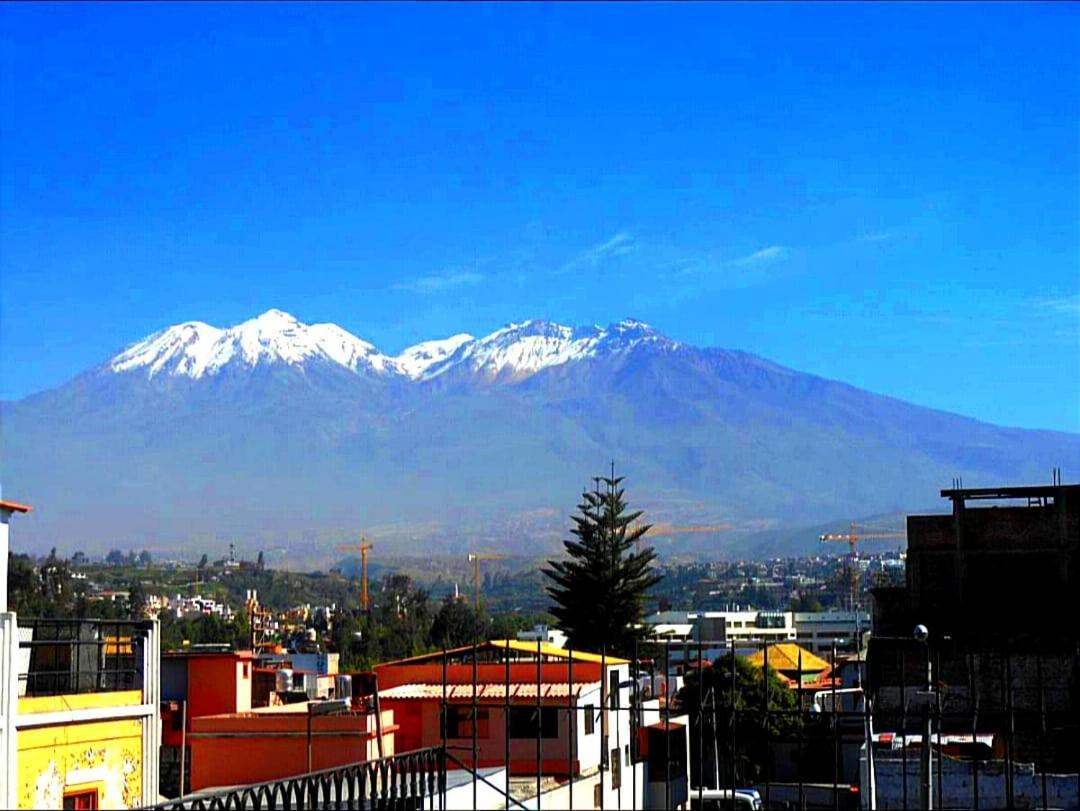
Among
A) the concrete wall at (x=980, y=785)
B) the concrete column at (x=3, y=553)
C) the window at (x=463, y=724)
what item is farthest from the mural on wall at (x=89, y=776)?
the window at (x=463, y=724)

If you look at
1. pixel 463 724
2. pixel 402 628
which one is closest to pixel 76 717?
pixel 463 724

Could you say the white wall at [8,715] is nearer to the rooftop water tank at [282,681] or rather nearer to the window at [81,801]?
the window at [81,801]

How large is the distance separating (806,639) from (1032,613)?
101 meters

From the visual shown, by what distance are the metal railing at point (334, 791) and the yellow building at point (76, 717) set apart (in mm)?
2931

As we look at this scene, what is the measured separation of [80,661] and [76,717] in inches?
60.7

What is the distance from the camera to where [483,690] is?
3566 cm

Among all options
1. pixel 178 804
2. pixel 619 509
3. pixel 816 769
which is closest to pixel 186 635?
pixel 619 509

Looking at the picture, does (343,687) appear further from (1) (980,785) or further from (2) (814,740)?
(1) (980,785)

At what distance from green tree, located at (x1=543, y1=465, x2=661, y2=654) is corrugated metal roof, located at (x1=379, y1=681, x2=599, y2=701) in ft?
109

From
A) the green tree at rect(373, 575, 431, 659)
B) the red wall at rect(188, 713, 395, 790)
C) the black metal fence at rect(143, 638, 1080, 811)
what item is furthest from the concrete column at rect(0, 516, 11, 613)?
the green tree at rect(373, 575, 431, 659)

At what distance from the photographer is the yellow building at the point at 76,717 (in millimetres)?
14711

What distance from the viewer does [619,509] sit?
74.9 meters

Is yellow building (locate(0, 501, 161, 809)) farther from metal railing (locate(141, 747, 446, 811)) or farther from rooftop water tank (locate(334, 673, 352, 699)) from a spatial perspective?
rooftop water tank (locate(334, 673, 352, 699))

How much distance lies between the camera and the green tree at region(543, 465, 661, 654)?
70750 mm
